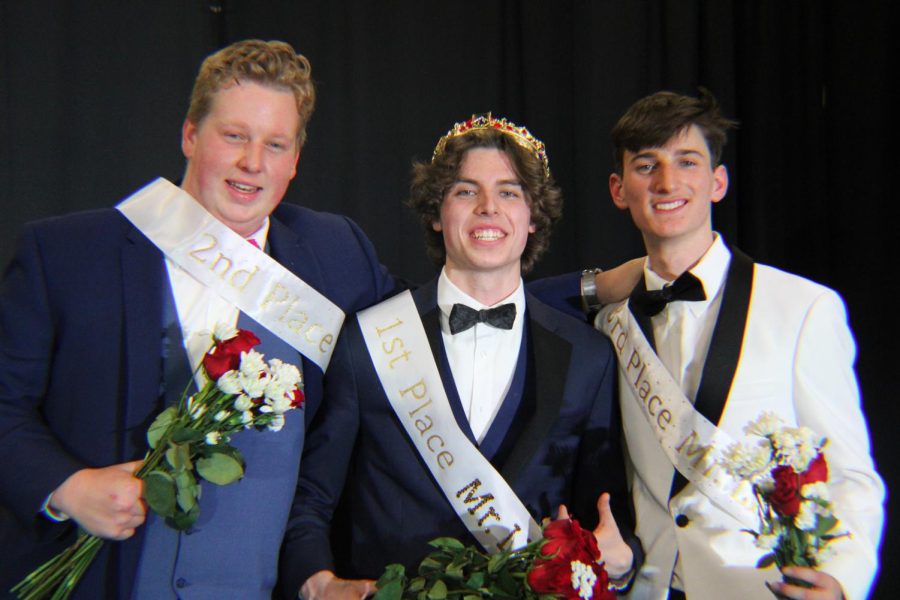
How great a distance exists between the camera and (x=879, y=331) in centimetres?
320

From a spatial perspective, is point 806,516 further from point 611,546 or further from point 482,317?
point 482,317

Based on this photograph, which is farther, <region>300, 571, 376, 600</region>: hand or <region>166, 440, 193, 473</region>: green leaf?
<region>300, 571, 376, 600</region>: hand

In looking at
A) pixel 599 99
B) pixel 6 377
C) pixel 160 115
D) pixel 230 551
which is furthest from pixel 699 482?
pixel 160 115

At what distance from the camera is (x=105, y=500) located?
166 centimetres

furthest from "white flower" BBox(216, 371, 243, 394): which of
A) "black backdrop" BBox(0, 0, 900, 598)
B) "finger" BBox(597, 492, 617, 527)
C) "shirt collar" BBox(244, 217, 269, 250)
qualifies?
"black backdrop" BBox(0, 0, 900, 598)

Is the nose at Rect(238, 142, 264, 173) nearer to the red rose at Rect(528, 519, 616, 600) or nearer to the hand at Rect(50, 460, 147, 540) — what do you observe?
the hand at Rect(50, 460, 147, 540)

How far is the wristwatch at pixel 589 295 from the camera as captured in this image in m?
2.55

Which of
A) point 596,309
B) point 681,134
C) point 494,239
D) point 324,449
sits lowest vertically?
point 324,449

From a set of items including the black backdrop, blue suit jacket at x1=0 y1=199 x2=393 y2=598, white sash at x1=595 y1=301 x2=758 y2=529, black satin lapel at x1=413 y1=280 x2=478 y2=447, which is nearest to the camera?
blue suit jacket at x1=0 y1=199 x2=393 y2=598

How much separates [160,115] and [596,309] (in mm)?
1771

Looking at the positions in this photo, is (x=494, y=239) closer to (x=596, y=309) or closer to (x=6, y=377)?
(x=596, y=309)

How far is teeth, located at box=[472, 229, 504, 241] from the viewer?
2.12 meters

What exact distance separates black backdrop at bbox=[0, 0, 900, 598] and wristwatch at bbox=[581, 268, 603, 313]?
0.78m

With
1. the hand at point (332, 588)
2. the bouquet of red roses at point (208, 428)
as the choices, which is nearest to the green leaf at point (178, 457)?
the bouquet of red roses at point (208, 428)
